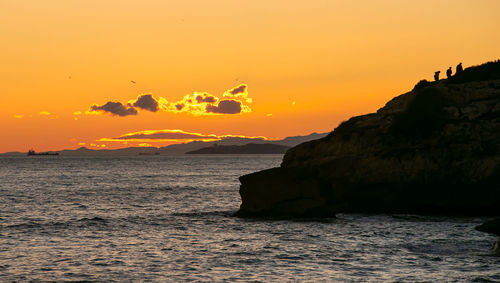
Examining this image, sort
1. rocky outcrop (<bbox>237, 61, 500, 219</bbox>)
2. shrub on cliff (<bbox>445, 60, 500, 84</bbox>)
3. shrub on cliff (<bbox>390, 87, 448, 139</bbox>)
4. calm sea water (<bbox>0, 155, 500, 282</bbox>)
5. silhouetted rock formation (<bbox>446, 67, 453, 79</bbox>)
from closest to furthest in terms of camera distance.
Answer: calm sea water (<bbox>0, 155, 500, 282</bbox>)
rocky outcrop (<bbox>237, 61, 500, 219</bbox>)
shrub on cliff (<bbox>390, 87, 448, 139</bbox>)
shrub on cliff (<bbox>445, 60, 500, 84</bbox>)
silhouetted rock formation (<bbox>446, 67, 453, 79</bbox>)

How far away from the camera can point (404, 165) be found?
5153cm

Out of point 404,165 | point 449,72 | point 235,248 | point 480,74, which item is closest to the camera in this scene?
point 235,248

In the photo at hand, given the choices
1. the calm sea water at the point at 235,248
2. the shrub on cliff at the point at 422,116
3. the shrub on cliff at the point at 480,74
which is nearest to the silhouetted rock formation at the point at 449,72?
the shrub on cliff at the point at 480,74

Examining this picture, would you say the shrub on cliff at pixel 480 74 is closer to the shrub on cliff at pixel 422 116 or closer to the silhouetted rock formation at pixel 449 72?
the silhouetted rock formation at pixel 449 72

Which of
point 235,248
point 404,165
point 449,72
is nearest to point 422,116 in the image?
point 404,165

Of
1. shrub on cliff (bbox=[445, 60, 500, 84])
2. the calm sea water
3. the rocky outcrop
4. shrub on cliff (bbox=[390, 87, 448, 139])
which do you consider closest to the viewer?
the calm sea water

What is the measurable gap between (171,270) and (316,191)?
20.4m

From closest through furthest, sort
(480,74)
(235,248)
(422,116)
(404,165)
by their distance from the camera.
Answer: (235,248) < (404,165) < (422,116) < (480,74)

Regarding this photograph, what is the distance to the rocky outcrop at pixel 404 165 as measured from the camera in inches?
1859

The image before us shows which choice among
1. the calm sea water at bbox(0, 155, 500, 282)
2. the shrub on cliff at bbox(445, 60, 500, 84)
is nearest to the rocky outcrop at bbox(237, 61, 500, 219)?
the calm sea water at bbox(0, 155, 500, 282)

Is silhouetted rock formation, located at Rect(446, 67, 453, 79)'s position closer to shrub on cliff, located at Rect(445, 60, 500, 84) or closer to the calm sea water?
shrub on cliff, located at Rect(445, 60, 500, 84)

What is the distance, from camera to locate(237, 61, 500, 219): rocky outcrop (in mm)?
47219

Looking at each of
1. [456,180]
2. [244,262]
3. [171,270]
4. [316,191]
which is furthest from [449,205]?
[171,270]

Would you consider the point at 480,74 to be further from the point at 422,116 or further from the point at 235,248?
the point at 235,248
